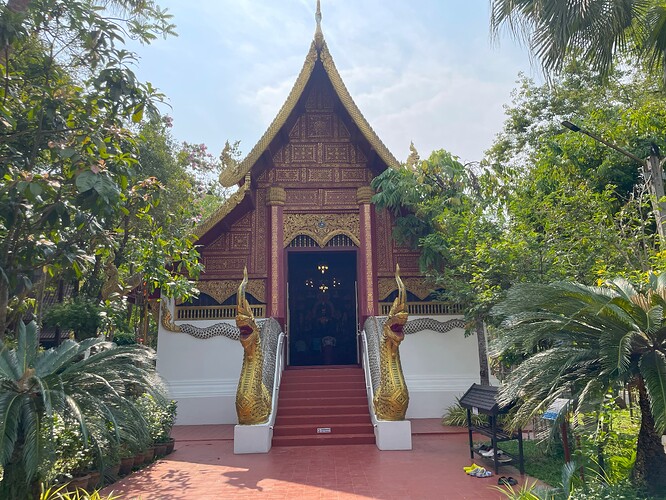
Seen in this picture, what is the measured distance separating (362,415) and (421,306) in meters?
2.69

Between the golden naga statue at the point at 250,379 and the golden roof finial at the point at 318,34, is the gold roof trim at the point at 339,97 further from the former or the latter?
the golden naga statue at the point at 250,379

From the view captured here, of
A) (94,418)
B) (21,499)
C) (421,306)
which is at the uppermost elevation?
(421,306)

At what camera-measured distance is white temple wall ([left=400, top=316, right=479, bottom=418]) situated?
9.02 metres

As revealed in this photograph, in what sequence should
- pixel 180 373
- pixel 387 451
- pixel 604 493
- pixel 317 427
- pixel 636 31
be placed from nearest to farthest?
pixel 604 493 < pixel 636 31 < pixel 387 451 < pixel 317 427 < pixel 180 373

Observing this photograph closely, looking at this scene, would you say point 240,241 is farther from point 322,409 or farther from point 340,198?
point 322,409

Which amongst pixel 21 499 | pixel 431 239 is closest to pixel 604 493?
pixel 21 499

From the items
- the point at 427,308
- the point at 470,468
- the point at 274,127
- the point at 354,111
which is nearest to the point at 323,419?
the point at 470,468

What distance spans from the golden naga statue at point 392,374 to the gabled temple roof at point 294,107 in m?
3.39

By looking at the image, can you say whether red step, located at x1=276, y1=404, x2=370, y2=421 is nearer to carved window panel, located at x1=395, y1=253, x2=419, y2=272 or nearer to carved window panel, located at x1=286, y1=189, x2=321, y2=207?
carved window panel, located at x1=395, y1=253, x2=419, y2=272

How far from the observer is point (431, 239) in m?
8.77

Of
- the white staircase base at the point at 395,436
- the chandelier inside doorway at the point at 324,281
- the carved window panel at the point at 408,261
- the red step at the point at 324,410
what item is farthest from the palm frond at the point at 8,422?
the chandelier inside doorway at the point at 324,281

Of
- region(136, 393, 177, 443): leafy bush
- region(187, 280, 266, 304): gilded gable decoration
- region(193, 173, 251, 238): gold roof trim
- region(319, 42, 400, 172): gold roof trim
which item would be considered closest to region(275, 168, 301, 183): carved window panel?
region(193, 173, 251, 238): gold roof trim

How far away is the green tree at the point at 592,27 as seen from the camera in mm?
5566

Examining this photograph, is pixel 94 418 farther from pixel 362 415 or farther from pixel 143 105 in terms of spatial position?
pixel 362 415
